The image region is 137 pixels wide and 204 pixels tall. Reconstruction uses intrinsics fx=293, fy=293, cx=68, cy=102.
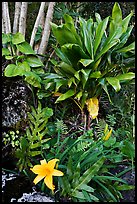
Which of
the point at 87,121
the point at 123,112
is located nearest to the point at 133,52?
the point at 123,112

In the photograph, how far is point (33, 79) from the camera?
193cm

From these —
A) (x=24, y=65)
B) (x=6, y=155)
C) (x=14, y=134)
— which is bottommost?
(x=6, y=155)

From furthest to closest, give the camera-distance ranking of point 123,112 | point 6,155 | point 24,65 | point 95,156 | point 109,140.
Answer: point 123,112 → point 24,65 → point 6,155 → point 109,140 → point 95,156

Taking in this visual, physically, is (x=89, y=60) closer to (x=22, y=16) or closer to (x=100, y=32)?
(x=100, y=32)

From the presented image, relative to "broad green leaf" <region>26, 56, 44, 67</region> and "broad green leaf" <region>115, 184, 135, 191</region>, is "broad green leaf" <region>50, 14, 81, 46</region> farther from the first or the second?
"broad green leaf" <region>115, 184, 135, 191</region>

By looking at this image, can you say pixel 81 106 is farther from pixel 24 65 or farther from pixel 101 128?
pixel 24 65

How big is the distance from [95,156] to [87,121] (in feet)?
1.82

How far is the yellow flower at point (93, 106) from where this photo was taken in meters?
1.96

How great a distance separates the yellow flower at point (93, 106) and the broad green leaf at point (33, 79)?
0.36m

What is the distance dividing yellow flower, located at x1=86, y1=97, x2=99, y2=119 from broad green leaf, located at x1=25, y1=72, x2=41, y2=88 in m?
0.36

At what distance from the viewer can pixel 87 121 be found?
6.84 ft

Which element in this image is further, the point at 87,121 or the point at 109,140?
the point at 87,121

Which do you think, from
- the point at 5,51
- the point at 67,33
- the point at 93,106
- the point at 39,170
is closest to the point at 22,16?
the point at 5,51

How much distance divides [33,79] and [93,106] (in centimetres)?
44
